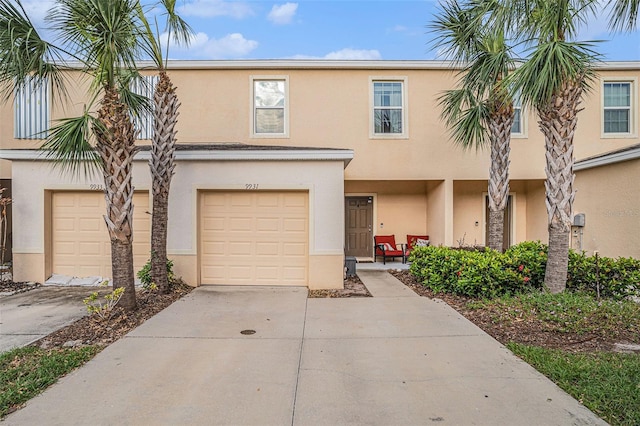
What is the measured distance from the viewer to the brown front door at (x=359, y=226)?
39.9ft

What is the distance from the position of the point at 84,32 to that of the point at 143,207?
13.3ft

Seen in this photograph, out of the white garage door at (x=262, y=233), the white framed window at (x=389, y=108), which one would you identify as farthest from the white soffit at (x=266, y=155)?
the white framed window at (x=389, y=108)

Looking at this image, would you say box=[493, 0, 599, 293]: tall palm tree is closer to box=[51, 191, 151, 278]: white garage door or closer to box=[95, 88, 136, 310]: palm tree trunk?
box=[95, 88, 136, 310]: palm tree trunk

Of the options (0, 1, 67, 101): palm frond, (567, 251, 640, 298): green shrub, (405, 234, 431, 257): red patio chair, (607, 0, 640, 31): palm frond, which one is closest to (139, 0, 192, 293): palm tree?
(0, 1, 67, 101): palm frond

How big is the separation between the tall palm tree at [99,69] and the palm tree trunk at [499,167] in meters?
7.48

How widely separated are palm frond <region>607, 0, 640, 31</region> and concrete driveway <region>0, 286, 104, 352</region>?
9.62 meters

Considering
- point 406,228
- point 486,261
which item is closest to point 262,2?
point 406,228

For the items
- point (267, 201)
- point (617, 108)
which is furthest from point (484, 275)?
point (617, 108)

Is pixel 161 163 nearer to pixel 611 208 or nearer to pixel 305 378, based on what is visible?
pixel 305 378

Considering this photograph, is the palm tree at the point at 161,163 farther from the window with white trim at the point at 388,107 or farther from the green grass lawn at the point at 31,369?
the window with white trim at the point at 388,107

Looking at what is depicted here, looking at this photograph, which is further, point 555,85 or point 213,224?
point 213,224

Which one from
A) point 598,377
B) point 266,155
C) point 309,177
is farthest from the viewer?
point 309,177

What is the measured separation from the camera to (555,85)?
5.64 m

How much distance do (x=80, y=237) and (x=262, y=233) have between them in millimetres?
4372
